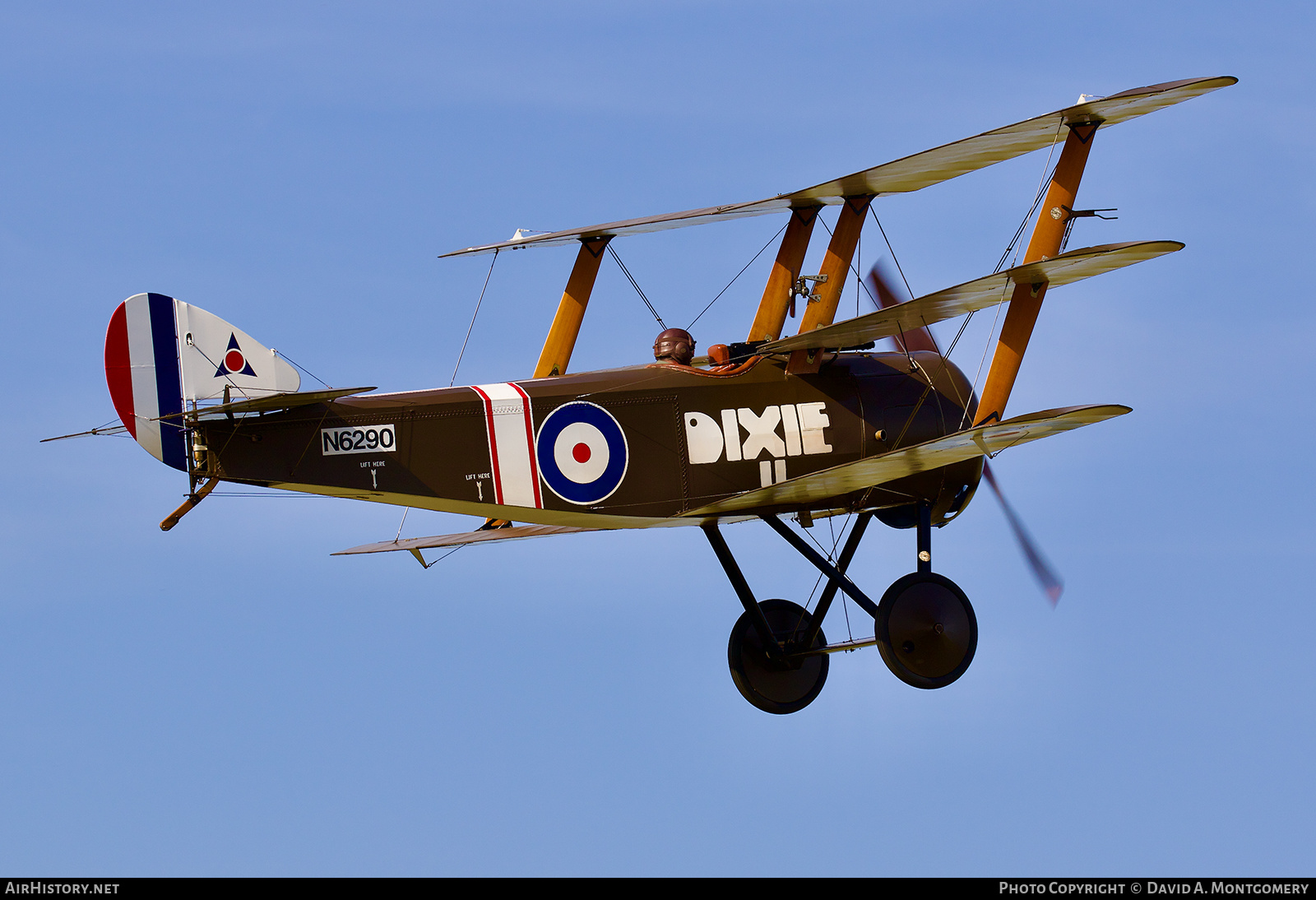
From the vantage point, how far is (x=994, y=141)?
54.1 feet


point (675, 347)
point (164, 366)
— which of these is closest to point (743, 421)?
point (675, 347)

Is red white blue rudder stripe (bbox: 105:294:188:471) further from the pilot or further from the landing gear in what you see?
the landing gear

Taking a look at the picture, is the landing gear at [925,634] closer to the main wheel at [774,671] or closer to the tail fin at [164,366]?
the main wheel at [774,671]

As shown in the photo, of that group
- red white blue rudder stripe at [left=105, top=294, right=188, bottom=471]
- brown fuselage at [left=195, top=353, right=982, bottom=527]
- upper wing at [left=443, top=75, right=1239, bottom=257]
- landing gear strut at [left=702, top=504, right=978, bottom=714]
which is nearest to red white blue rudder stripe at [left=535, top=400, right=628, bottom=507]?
brown fuselage at [left=195, top=353, right=982, bottom=527]

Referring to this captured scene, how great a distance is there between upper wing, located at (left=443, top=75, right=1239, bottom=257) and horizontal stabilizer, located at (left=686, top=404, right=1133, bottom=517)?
2.72 m

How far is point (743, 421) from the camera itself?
1669 centimetres

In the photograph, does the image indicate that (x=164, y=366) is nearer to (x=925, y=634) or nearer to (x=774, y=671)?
(x=774, y=671)

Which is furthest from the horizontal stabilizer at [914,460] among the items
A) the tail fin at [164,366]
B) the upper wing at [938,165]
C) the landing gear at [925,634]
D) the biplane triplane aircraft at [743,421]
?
the tail fin at [164,366]

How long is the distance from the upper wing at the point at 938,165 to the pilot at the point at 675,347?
129 cm

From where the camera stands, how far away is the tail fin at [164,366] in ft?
49.1
